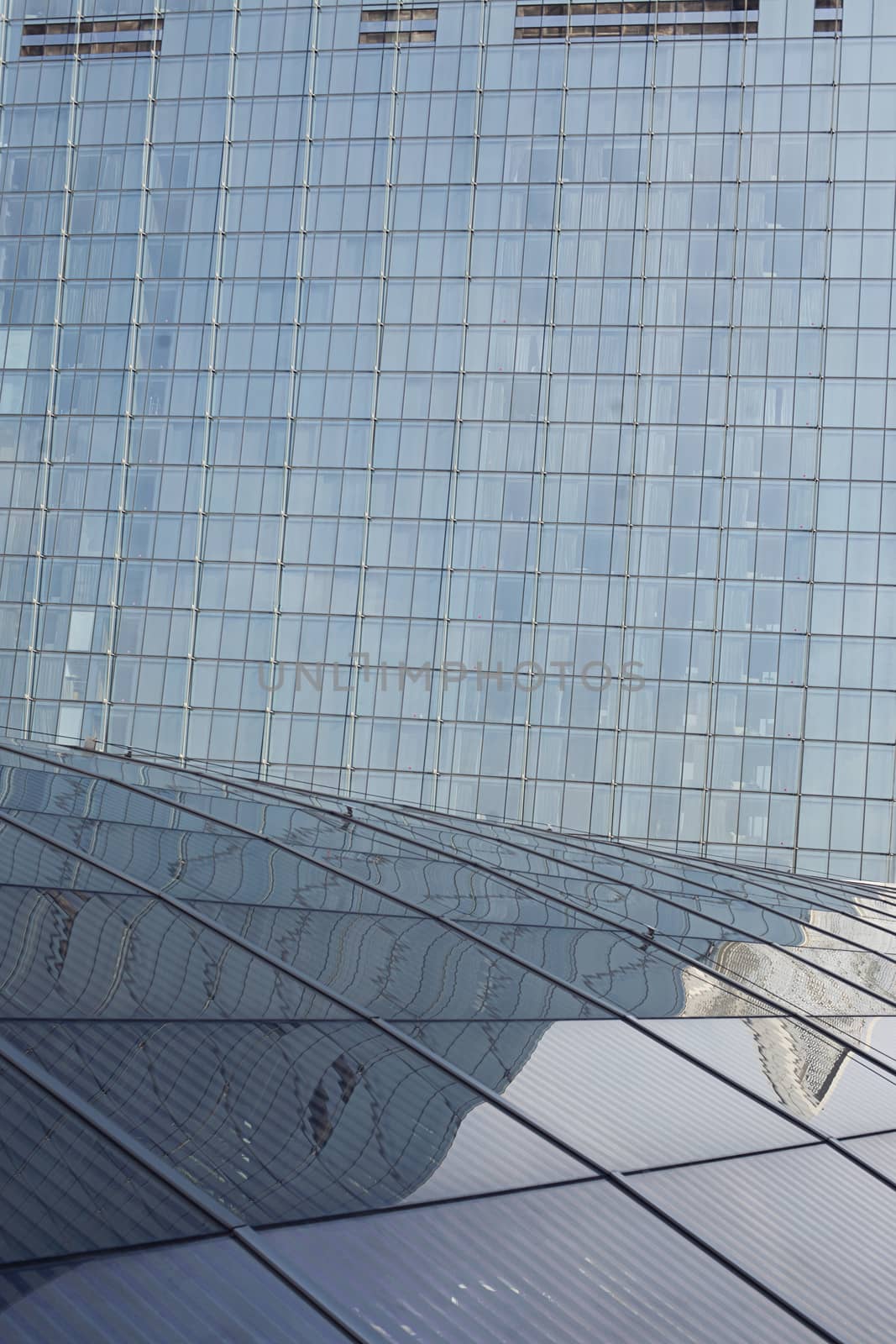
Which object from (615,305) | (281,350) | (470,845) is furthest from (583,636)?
(470,845)

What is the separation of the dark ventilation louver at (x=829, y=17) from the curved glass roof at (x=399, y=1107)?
47.2 m

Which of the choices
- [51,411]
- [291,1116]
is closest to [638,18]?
[51,411]

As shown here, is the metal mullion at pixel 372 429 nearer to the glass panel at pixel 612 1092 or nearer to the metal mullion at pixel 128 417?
the metal mullion at pixel 128 417

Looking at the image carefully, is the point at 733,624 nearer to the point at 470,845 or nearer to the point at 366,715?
the point at 366,715

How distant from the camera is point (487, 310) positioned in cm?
5141

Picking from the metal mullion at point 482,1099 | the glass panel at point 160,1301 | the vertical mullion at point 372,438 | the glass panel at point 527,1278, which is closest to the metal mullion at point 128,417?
the vertical mullion at point 372,438

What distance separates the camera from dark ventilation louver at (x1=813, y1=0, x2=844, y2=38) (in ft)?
170

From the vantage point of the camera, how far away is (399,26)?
53.3m

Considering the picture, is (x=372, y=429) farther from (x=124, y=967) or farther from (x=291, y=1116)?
(x=291, y=1116)

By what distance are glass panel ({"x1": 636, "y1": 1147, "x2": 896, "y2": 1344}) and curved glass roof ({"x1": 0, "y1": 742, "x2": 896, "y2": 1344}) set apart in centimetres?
2

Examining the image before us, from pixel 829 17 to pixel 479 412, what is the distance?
737 inches

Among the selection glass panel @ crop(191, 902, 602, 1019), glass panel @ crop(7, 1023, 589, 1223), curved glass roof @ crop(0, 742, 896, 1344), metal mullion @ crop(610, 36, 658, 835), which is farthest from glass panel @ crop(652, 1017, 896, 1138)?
metal mullion @ crop(610, 36, 658, 835)

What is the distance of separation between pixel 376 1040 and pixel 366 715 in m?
42.8

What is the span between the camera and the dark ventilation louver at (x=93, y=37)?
180 feet
